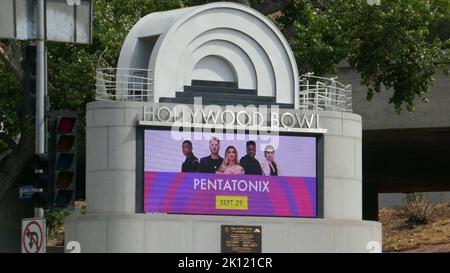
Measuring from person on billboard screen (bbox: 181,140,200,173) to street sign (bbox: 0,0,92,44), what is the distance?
12.5 meters

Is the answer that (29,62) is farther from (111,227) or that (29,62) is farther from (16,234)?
(16,234)

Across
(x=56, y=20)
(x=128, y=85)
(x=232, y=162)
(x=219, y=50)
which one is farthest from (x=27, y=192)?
(x=219, y=50)

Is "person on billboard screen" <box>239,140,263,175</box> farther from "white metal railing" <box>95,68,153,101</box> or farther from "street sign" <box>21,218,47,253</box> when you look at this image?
"street sign" <box>21,218,47,253</box>

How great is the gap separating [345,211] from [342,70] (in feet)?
50.3

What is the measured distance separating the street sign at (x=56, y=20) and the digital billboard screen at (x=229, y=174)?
40.9 feet

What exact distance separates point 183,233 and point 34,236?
1536 cm

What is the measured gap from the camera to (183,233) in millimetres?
40750

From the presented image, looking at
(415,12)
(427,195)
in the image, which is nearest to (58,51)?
(415,12)

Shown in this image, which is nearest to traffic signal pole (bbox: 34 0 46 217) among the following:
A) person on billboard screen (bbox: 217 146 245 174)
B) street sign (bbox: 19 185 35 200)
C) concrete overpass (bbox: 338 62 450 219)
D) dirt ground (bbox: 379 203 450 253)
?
street sign (bbox: 19 185 35 200)

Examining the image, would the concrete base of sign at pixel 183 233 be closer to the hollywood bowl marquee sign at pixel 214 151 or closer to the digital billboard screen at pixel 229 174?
the hollywood bowl marquee sign at pixel 214 151

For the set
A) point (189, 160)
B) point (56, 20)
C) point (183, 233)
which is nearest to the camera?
point (56, 20)

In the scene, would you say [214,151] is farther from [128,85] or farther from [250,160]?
[128,85]

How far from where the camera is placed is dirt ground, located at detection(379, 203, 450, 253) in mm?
66250

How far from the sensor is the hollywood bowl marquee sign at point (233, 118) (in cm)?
4109
